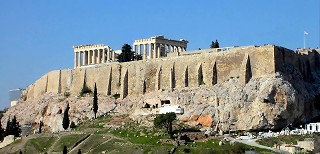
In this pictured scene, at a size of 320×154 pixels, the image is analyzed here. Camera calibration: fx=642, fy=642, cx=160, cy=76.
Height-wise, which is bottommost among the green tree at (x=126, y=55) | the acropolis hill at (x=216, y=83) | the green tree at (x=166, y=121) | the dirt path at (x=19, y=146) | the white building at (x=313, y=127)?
the dirt path at (x=19, y=146)

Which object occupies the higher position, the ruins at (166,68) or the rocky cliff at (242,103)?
the ruins at (166,68)

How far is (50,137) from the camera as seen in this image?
65062mm

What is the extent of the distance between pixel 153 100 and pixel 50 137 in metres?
11.3

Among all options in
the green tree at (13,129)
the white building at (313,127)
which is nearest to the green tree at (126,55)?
the green tree at (13,129)

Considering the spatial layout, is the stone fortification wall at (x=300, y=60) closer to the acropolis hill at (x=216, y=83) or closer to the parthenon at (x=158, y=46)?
the acropolis hill at (x=216, y=83)

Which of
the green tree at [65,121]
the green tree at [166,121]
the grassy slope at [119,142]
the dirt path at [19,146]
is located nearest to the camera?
the grassy slope at [119,142]

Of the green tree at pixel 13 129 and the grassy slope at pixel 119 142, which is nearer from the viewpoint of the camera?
the grassy slope at pixel 119 142

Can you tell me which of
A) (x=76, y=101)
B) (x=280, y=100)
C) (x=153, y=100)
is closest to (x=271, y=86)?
(x=280, y=100)

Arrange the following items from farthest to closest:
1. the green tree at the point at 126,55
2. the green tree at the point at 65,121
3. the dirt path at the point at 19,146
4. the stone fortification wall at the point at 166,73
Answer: the green tree at the point at 126,55 → the green tree at the point at 65,121 → the dirt path at the point at 19,146 → the stone fortification wall at the point at 166,73

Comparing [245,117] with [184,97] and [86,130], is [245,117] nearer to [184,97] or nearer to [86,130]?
[184,97]

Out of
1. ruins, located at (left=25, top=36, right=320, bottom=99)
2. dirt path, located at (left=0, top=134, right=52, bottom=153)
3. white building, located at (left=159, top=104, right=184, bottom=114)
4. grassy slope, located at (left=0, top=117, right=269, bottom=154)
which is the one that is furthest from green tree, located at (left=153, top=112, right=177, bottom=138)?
dirt path, located at (left=0, top=134, right=52, bottom=153)

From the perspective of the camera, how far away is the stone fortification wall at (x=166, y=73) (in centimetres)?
6162

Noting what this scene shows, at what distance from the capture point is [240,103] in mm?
59344

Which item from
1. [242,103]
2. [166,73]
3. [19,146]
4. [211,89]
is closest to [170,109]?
[211,89]
